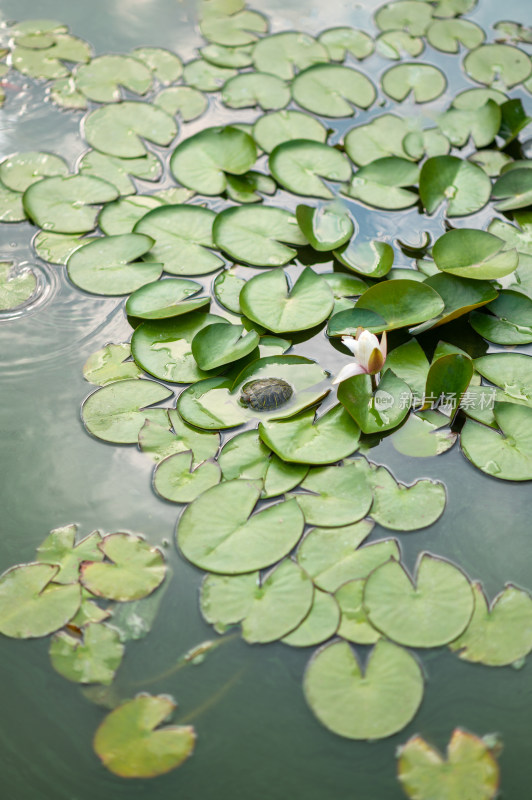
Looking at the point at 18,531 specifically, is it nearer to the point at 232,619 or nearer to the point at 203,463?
the point at 203,463

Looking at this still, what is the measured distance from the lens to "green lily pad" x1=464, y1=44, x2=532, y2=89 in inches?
126

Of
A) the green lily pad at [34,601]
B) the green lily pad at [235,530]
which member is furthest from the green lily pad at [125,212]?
the green lily pad at [34,601]

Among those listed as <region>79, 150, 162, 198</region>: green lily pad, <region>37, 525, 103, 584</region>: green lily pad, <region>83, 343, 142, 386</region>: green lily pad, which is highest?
<region>79, 150, 162, 198</region>: green lily pad

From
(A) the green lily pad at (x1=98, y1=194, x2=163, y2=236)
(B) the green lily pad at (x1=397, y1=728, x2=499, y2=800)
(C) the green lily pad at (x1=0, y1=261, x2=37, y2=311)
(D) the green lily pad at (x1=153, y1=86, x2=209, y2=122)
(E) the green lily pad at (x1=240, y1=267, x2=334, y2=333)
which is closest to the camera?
(B) the green lily pad at (x1=397, y1=728, x2=499, y2=800)

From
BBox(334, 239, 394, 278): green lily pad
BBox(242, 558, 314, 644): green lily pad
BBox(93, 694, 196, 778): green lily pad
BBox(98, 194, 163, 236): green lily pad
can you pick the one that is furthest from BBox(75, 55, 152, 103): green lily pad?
BBox(93, 694, 196, 778): green lily pad

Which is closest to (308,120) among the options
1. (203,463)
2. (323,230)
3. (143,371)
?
(323,230)

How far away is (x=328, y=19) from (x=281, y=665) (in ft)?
10.3

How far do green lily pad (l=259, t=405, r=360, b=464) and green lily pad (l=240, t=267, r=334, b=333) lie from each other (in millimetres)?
341

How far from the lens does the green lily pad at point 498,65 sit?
320 cm

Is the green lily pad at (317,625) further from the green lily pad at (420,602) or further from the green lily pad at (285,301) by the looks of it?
the green lily pad at (285,301)

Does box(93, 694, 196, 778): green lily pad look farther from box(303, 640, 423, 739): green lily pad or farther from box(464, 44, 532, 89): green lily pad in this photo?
box(464, 44, 532, 89): green lily pad

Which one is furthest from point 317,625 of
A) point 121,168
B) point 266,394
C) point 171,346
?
point 121,168

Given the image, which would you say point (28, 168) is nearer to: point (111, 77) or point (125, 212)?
point (125, 212)

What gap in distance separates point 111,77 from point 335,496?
7.70 feet
